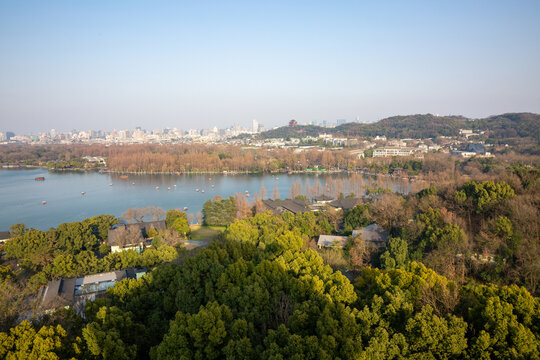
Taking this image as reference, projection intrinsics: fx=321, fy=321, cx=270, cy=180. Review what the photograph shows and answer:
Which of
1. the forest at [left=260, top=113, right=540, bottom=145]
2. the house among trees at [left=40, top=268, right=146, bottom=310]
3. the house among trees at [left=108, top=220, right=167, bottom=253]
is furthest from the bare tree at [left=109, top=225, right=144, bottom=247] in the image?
the forest at [left=260, top=113, right=540, bottom=145]

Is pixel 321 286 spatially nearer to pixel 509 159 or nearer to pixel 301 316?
pixel 301 316

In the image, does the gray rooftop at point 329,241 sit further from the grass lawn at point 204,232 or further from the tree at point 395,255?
the grass lawn at point 204,232

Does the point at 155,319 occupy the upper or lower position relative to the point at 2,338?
lower

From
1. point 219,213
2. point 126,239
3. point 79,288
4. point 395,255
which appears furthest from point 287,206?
point 79,288

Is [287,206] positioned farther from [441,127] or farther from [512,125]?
[441,127]

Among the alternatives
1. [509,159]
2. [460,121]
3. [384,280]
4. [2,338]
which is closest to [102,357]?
[2,338]

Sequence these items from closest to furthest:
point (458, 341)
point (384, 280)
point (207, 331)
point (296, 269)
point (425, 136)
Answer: point (458, 341) < point (207, 331) < point (384, 280) < point (296, 269) < point (425, 136)
